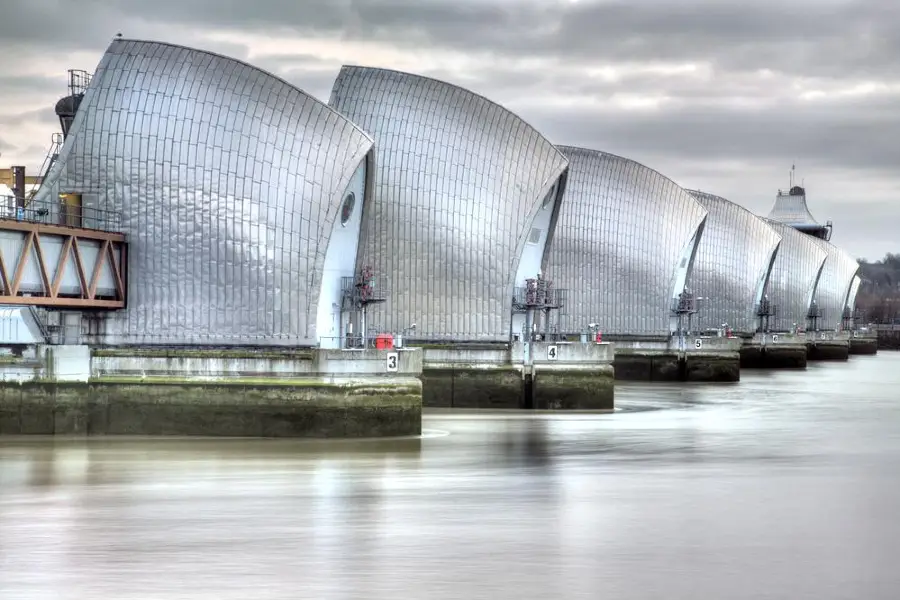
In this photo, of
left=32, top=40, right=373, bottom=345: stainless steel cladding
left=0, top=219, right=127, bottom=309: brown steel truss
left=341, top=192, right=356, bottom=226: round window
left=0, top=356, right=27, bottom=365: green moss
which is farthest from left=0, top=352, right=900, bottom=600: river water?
left=341, top=192, right=356, bottom=226: round window

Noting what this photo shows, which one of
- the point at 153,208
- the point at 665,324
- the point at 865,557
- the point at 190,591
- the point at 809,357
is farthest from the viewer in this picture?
the point at 809,357

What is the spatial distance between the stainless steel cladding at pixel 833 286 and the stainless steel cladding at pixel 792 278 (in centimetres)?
654

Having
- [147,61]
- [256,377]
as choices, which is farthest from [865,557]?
[147,61]

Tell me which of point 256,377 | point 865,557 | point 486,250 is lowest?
point 865,557

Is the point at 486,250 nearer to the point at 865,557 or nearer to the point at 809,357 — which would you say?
the point at 865,557

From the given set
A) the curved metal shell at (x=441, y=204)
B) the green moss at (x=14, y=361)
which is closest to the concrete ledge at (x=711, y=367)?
the curved metal shell at (x=441, y=204)

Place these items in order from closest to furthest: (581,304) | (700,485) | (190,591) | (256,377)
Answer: (190,591) → (700,485) → (256,377) → (581,304)

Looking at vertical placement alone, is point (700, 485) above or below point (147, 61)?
below

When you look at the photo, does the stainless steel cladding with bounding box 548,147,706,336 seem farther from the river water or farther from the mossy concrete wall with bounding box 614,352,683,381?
the river water

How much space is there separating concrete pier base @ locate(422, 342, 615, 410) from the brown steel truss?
1401 cm

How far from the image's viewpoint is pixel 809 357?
495 feet

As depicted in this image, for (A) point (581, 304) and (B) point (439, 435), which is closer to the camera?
(B) point (439, 435)

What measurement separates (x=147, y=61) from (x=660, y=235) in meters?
48.0

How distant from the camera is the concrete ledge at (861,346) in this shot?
178750 mm
